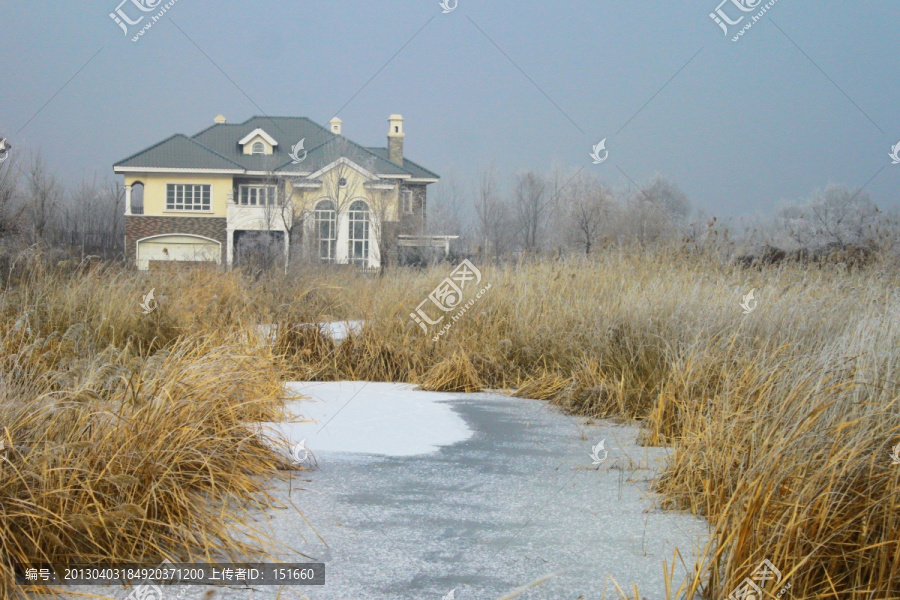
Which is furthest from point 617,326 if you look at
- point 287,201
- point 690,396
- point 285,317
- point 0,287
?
point 287,201

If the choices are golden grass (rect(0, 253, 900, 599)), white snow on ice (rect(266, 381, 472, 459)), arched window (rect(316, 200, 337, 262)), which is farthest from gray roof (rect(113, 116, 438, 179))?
white snow on ice (rect(266, 381, 472, 459))

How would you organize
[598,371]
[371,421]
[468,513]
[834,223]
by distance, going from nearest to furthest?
[468,513] < [371,421] < [598,371] < [834,223]

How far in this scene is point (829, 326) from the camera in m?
5.64

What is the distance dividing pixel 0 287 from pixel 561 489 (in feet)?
16.8

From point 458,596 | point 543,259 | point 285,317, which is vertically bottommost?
point 458,596

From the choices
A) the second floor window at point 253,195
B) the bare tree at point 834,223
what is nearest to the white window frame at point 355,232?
the second floor window at point 253,195

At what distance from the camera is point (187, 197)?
31.8m

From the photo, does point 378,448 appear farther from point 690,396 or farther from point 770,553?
point 770,553

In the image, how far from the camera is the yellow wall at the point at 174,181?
31.2m
